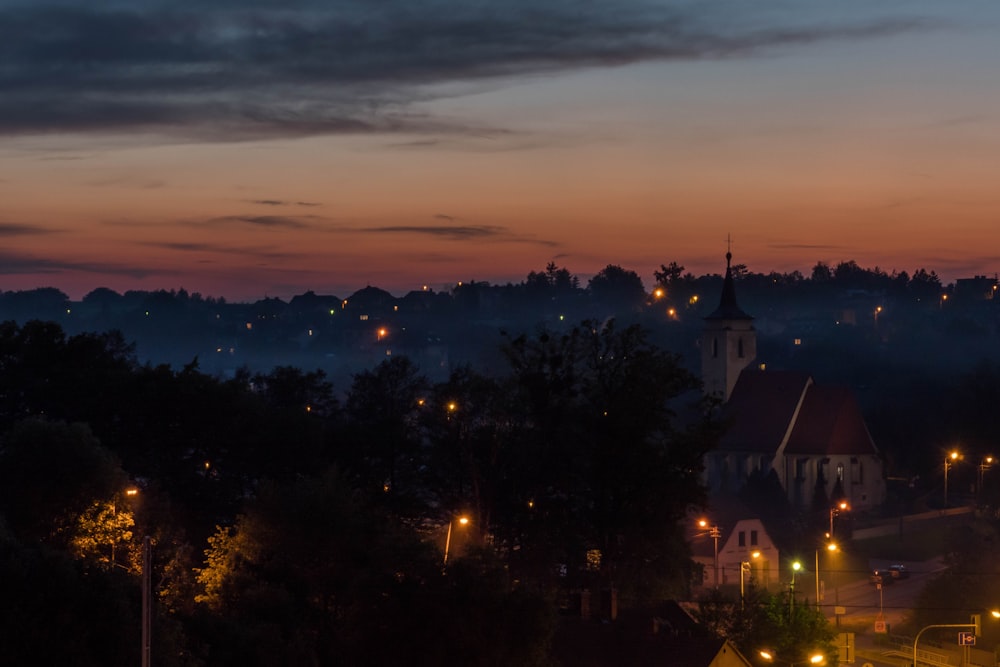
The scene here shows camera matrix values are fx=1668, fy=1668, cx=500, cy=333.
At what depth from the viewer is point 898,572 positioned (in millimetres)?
89688

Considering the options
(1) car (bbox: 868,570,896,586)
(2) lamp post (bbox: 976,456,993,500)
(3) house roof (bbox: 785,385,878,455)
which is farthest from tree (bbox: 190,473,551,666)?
(3) house roof (bbox: 785,385,878,455)

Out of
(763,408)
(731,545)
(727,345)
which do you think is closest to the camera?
(731,545)

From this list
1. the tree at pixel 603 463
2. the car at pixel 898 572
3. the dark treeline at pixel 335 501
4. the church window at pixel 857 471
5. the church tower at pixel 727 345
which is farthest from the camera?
the church tower at pixel 727 345

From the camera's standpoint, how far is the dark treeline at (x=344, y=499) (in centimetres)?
4206

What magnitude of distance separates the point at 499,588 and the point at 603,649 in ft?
13.9

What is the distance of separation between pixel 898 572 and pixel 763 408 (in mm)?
39711

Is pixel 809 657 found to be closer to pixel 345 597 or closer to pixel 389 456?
pixel 345 597

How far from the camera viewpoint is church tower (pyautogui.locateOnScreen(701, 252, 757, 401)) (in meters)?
135

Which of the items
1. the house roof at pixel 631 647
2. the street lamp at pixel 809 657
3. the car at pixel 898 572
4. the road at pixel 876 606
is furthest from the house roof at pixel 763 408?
the house roof at pixel 631 647

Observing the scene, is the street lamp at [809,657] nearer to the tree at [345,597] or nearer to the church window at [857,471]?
the tree at [345,597]

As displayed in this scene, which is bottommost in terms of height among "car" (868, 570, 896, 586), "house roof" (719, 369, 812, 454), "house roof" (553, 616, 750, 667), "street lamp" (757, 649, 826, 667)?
"car" (868, 570, 896, 586)

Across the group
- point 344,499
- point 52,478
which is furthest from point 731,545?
point 52,478

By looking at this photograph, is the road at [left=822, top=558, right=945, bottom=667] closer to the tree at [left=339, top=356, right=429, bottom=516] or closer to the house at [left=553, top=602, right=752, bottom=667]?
the tree at [left=339, top=356, right=429, bottom=516]

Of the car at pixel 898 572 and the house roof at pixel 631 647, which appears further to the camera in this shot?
the car at pixel 898 572
